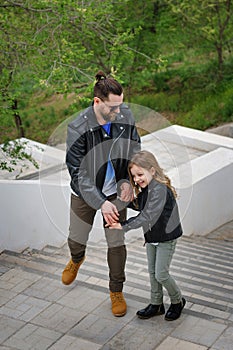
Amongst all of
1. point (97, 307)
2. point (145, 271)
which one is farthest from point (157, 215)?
point (145, 271)

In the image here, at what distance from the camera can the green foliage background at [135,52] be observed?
9.19 m

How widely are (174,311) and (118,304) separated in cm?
46

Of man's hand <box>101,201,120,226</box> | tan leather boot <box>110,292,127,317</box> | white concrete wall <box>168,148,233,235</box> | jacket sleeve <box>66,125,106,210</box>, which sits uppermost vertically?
jacket sleeve <box>66,125,106,210</box>

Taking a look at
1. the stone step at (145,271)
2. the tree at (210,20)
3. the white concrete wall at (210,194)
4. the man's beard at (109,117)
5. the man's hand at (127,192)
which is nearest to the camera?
the man's beard at (109,117)

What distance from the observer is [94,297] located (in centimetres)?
Result: 536

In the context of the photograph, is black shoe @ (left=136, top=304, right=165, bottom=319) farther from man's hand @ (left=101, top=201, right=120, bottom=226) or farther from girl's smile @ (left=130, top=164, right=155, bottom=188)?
girl's smile @ (left=130, top=164, right=155, bottom=188)

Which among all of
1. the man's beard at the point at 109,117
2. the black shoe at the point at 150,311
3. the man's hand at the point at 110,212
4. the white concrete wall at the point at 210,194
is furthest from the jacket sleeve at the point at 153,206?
the white concrete wall at the point at 210,194

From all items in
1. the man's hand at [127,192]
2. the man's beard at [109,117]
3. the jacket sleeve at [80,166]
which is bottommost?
the man's hand at [127,192]

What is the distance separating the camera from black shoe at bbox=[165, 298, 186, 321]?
4898 millimetres

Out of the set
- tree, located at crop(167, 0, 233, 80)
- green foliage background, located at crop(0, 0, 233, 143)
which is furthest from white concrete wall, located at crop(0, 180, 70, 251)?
tree, located at crop(167, 0, 233, 80)

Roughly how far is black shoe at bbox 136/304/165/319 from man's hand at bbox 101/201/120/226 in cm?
77

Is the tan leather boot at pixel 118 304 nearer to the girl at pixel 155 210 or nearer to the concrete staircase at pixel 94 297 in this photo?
the concrete staircase at pixel 94 297

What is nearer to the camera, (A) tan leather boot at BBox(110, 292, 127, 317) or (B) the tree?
(A) tan leather boot at BBox(110, 292, 127, 317)

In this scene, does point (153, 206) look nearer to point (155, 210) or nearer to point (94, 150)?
point (155, 210)
